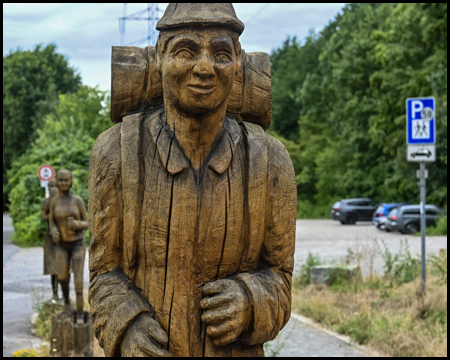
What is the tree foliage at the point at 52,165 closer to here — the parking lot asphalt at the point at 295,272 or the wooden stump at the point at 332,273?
the parking lot asphalt at the point at 295,272

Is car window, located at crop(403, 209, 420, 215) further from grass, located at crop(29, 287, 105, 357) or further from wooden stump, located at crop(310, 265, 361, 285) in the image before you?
grass, located at crop(29, 287, 105, 357)

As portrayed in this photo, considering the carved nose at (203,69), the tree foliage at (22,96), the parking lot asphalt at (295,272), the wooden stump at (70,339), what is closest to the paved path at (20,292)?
the parking lot asphalt at (295,272)

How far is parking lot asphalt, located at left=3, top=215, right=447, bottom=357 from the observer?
7059mm

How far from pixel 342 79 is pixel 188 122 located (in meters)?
28.4

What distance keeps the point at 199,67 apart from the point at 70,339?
5705mm

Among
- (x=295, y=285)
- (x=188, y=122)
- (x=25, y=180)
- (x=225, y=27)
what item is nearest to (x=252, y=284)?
(x=188, y=122)

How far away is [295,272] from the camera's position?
1133cm

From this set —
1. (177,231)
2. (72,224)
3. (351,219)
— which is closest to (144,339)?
(177,231)

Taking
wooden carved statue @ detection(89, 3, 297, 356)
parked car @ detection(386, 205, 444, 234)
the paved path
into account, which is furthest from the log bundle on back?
parked car @ detection(386, 205, 444, 234)

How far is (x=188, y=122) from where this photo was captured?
2.45m

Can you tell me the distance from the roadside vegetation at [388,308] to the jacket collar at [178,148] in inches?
185

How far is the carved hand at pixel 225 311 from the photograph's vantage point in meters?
2.36

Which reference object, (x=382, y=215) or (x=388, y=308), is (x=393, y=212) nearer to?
(x=382, y=215)

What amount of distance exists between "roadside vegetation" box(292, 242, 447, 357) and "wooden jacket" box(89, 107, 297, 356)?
14.6ft
